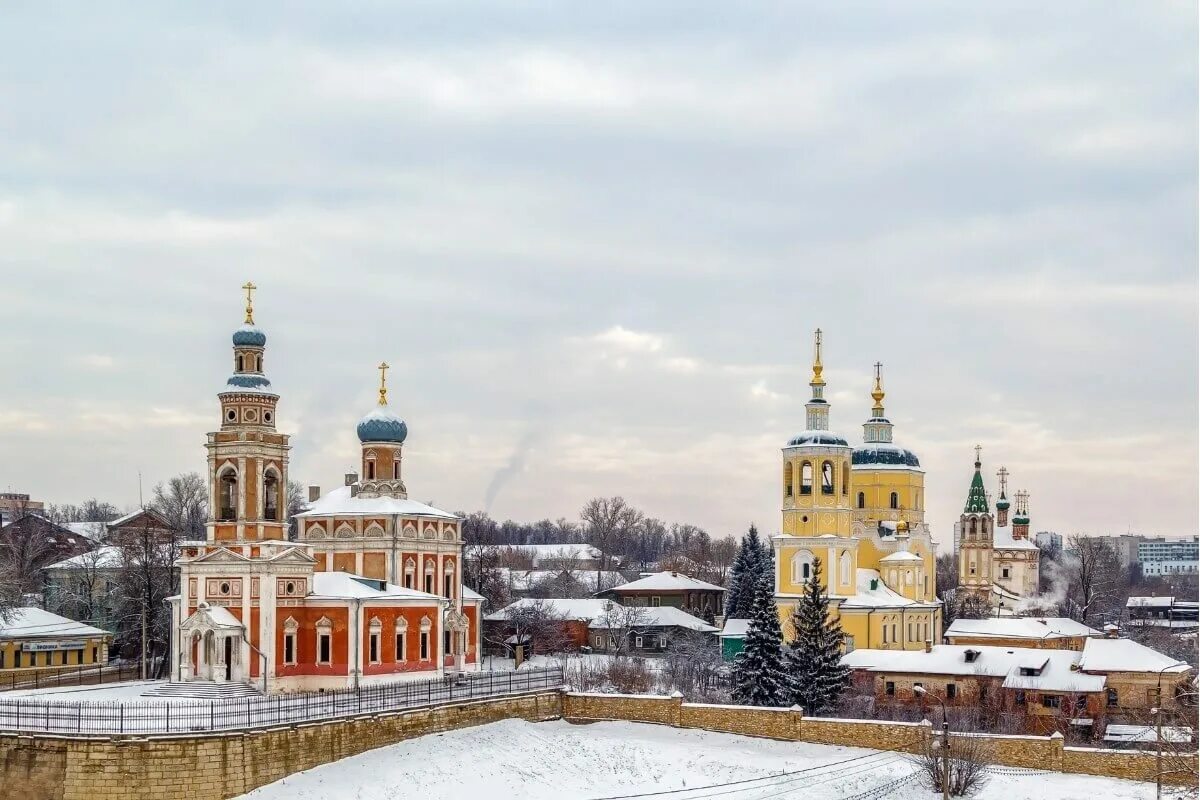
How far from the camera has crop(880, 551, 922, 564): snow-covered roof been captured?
2653 inches

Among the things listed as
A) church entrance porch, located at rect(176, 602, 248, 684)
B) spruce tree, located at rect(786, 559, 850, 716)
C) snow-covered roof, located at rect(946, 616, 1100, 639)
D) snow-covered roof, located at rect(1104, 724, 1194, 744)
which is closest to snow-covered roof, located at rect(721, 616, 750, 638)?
snow-covered roof, located at rect(946, 616, 1100, 639)

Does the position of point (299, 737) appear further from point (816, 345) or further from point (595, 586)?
point (595, 586)

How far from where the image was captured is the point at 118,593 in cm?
5969

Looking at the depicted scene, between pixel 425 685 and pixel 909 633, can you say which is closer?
pixel 425 685

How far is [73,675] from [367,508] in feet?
36.6

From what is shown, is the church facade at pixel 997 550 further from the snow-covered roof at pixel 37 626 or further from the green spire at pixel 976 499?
the snow-covered roof at pixel 37 626

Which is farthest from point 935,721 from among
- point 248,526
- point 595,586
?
point 595,586

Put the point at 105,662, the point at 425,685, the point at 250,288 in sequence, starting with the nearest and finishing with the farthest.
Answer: the point at 425,685 < the point at 250,288 < the point at 105,662

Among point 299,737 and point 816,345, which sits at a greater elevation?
point 816,345

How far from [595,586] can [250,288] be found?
55.7 m

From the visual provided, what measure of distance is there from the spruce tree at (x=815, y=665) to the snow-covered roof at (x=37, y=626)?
76.8 ft

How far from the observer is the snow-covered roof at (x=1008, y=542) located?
354ft

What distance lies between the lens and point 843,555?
61.8 meters

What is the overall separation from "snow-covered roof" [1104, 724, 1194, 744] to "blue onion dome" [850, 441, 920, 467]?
24.7 m
